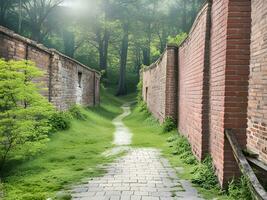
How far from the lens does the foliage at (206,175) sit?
18.5 ft

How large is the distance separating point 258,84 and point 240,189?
143cm

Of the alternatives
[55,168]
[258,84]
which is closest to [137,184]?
[55,168]

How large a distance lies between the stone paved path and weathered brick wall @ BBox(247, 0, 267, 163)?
1152 millimetres

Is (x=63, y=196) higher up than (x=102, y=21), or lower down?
lower down

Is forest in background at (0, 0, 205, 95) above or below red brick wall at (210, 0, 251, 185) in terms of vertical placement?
above

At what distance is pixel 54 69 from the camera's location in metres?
11.7

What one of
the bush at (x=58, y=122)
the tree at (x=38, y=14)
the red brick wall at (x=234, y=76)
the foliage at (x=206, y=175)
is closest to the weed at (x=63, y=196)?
the foliage at (x=206, y=175)

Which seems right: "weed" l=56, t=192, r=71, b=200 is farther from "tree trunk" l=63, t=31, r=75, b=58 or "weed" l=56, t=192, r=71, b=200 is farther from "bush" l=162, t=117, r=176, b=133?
"tree trunk" l=63, t=31, r=75, b=58

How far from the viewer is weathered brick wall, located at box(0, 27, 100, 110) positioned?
25.7 ft

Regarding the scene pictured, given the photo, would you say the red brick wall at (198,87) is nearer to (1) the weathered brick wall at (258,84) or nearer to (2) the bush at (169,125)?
(1) the weathered brick wall at (258,84)

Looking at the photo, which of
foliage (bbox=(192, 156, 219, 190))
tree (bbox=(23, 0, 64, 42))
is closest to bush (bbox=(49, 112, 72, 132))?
foliage (bbox=(192, 156, 219, 190))

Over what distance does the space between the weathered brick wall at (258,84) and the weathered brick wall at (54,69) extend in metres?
4.96

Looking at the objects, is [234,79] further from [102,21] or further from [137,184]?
[102,21]

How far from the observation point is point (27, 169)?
682 centimetres
